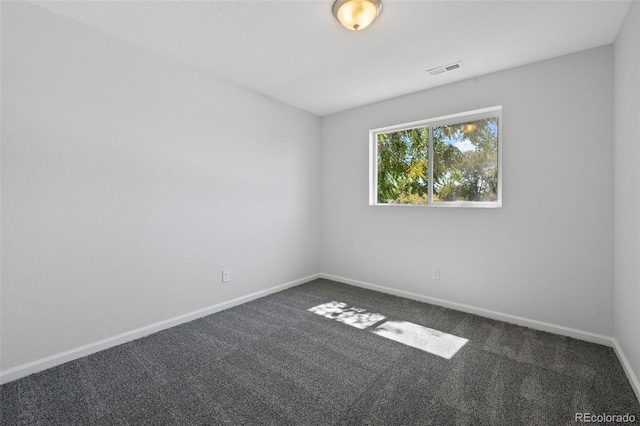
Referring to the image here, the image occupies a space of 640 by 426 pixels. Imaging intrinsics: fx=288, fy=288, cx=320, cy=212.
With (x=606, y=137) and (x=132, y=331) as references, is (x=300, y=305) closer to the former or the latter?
(x=132, y=331)

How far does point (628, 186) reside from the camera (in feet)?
6.20

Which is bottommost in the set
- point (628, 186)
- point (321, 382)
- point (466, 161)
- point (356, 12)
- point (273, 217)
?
point (321, 382)

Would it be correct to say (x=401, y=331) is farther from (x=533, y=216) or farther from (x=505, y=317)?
(x=533, y=216)

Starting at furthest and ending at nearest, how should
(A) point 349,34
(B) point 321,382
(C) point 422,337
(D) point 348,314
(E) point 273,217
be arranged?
(E) point 273,217 < (D) point 348,314 < (C) point 422,337 < (A) point 349,34 < (B) point 321,382

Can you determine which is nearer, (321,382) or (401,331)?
(321,382)

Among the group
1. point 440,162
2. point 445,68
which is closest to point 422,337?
point 440,162

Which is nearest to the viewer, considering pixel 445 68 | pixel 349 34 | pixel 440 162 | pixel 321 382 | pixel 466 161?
pixel 321 382

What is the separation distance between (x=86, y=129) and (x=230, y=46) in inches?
49.7

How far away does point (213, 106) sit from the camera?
2.92 metres

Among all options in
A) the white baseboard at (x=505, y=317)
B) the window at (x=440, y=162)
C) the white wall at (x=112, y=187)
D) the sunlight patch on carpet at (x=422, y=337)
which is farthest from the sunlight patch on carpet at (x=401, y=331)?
the window at (x=440, y=162)

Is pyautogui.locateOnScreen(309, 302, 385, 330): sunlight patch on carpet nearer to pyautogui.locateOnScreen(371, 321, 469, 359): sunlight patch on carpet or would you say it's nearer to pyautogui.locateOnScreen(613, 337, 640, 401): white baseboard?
pyautogui.locateOnScreen(371, 321, 469, 359): sunlight patch on carpet

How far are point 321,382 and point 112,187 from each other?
212 cm

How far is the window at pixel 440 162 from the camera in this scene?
2922mm

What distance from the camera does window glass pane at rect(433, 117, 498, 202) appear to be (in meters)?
2.91
